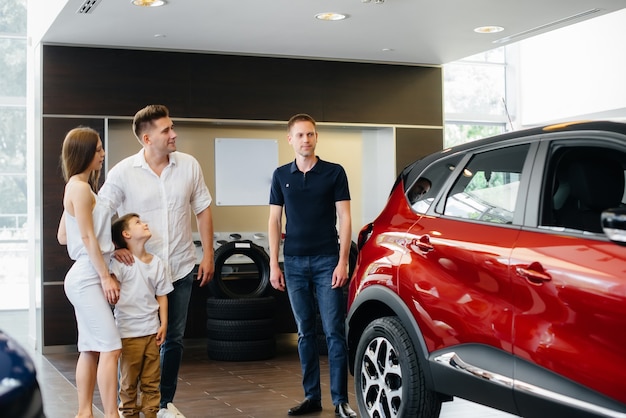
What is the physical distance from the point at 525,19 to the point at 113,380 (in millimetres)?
4264

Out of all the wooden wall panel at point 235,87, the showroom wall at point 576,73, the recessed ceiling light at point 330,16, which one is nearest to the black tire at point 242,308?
the wooden wall panel at point 235,87

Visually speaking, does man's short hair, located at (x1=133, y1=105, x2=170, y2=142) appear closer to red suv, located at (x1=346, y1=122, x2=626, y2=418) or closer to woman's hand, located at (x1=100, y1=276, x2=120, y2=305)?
woman's hand, located at (x1=100, y1=276, x2=120, y2=305)

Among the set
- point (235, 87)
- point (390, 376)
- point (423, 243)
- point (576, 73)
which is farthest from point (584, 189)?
point (576, 73)

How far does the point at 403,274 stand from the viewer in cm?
368

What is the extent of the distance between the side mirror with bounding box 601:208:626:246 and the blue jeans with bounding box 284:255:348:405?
6.92ft

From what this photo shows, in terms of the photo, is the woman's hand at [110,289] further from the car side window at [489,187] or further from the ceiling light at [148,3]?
the ceiling light at [148,3]

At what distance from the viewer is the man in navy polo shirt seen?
454cm

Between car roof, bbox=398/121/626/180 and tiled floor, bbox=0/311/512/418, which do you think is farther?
tiled floor, bbox=0/311/512/418

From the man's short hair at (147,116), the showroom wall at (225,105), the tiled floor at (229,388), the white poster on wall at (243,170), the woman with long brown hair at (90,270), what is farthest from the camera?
the white poster on wall at (243,170)

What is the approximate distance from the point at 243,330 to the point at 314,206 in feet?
8.46

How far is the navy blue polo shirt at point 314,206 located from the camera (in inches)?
179

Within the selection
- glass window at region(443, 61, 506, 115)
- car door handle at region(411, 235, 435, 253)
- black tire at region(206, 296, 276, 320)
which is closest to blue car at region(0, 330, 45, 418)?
car door handle at region(411, 235, 435, 253)

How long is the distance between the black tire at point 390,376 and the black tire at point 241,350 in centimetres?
289

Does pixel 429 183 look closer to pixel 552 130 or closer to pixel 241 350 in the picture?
pixel 552 130
